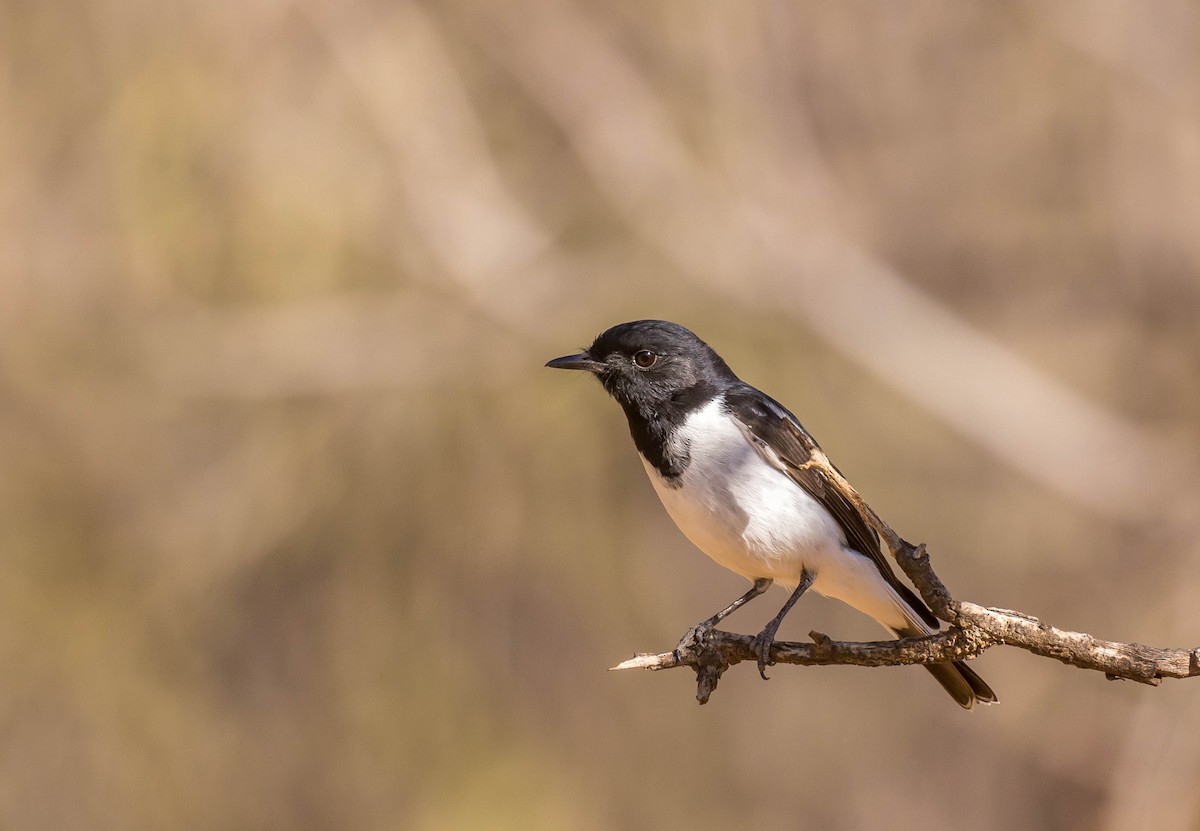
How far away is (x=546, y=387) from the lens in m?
7.59

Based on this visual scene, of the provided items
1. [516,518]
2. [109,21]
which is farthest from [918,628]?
[109,21]

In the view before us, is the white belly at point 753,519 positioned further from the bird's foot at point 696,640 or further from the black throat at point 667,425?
the bird's foot at point 696,640

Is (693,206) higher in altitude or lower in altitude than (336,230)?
higher

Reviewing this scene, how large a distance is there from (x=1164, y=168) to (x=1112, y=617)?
9.84 feet

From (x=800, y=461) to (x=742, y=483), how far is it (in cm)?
22

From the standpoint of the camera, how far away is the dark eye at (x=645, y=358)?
4227 millimetres

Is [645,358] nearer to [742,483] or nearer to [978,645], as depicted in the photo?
[742,483]

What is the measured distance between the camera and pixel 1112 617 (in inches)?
348

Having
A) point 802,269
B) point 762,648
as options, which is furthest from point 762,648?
point 802,269

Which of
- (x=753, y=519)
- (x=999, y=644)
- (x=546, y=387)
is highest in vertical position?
(x=546, y=387)

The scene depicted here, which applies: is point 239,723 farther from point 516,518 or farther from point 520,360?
point 520,360

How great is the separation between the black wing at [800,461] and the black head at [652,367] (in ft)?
0.54

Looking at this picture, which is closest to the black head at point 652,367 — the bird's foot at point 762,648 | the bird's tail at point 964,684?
the bird's foot at point 762,648

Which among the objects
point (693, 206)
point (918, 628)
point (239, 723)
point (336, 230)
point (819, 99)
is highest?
point (819, 99)
